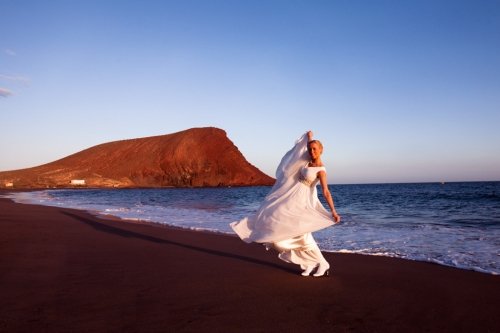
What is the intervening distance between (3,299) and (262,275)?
3165 millimetres

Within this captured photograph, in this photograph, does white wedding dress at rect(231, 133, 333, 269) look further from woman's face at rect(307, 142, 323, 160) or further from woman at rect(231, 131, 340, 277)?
woman's face at rect(307, 142, 323, 160)

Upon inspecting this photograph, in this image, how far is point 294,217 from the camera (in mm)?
5648

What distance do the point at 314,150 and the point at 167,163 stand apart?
121 metres

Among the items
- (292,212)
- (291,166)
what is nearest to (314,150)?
(291,166)

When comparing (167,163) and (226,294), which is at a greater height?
(167,163)

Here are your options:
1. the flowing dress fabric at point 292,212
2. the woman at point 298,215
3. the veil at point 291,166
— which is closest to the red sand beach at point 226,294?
the woman at point 298,215

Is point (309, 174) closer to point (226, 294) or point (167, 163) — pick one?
point (226, 294)

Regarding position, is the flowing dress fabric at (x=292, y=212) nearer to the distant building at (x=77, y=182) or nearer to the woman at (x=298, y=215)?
the woman at (x=298, y=215)

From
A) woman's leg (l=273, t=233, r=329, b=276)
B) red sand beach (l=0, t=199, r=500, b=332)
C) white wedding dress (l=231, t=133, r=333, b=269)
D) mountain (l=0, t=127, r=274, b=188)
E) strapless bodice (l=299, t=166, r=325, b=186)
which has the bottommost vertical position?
red sand beach (l=0, t=199, r=500, b=332)

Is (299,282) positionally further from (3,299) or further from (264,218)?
(3,299)

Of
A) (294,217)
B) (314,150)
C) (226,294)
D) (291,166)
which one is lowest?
(226,294)

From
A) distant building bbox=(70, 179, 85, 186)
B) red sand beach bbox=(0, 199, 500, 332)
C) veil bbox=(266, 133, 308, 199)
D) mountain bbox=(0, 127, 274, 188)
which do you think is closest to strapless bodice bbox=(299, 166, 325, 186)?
veil bbox=(266, 133, 308, 199)

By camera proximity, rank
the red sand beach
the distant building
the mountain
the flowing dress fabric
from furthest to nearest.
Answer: the mountain
the distant building
the flowing dress fabric
the red sand beach

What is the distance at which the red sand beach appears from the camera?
3680 mm
